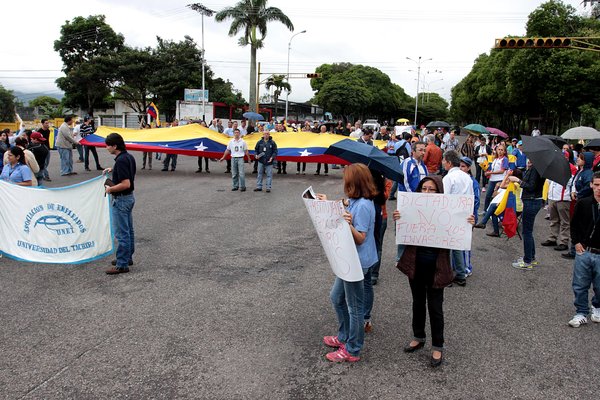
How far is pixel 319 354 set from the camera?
4.32 meters

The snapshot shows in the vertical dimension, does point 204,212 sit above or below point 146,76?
below

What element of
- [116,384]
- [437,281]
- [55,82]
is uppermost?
[55,82]

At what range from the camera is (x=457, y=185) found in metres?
6.00

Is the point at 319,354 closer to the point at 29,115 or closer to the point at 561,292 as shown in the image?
the point at 561,292

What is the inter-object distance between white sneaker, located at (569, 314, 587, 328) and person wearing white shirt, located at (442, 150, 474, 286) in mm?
1408

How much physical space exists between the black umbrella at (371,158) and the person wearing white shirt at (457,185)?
62.7 inches

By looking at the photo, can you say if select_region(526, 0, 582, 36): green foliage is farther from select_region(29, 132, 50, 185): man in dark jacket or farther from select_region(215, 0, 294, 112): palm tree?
select_region(29, 132, 50, 185): man in dark jacket

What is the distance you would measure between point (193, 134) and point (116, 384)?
14156 mm

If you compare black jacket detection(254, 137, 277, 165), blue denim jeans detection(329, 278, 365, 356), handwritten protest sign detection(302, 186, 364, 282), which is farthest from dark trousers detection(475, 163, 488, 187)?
handwritten protest sign detection(302, 186, 364, 282)

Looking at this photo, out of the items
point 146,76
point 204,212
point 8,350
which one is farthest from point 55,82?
point 8,350

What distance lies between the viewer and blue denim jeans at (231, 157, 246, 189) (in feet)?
44.3

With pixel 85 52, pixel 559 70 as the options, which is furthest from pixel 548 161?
pixel 85 52

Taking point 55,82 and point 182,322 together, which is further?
point 55,82

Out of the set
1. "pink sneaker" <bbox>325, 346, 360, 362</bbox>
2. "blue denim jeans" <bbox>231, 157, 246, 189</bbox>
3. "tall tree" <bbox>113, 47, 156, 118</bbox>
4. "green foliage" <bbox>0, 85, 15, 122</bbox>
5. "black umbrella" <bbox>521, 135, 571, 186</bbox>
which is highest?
"tall tree" <bbox>113, 47, 156, 118</bbox>
